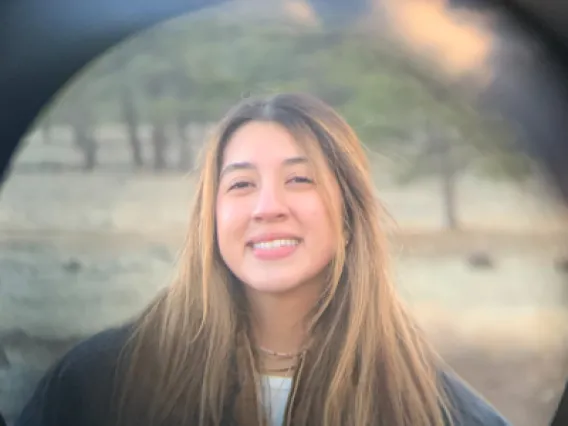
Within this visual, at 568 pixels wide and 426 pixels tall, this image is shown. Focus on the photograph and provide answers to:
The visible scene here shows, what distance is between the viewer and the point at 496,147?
1.11 metres

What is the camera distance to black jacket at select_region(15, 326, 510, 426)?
1.06 m

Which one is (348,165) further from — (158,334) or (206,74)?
(158,334)

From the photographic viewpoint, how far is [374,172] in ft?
3.55

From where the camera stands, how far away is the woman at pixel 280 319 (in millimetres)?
1042

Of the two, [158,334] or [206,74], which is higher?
[206,74]

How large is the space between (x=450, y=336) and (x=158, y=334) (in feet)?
1.49

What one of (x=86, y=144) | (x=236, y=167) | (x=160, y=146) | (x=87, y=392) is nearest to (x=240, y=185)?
(x=236, y=167)

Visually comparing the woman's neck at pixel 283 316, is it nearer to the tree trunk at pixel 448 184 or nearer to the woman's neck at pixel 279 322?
the woman's neck at pixel 279 322

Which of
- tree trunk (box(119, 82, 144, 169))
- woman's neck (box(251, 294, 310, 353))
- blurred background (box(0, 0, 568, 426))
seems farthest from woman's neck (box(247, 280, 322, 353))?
tree trunk (box(119, 82, 144, 169))

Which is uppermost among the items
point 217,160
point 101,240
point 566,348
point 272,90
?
point 272,90

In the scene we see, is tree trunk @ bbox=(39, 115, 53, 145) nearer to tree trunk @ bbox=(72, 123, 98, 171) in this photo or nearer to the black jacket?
tree trunk @ bbox=(72, 123, 98, 171)

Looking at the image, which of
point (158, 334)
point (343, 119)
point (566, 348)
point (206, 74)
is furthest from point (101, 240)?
point (566, 348)

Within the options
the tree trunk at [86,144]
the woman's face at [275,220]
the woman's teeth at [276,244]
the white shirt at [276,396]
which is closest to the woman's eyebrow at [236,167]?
the woman's face at [275,220]

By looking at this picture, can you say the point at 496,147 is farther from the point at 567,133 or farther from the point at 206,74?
the point at 206,74
